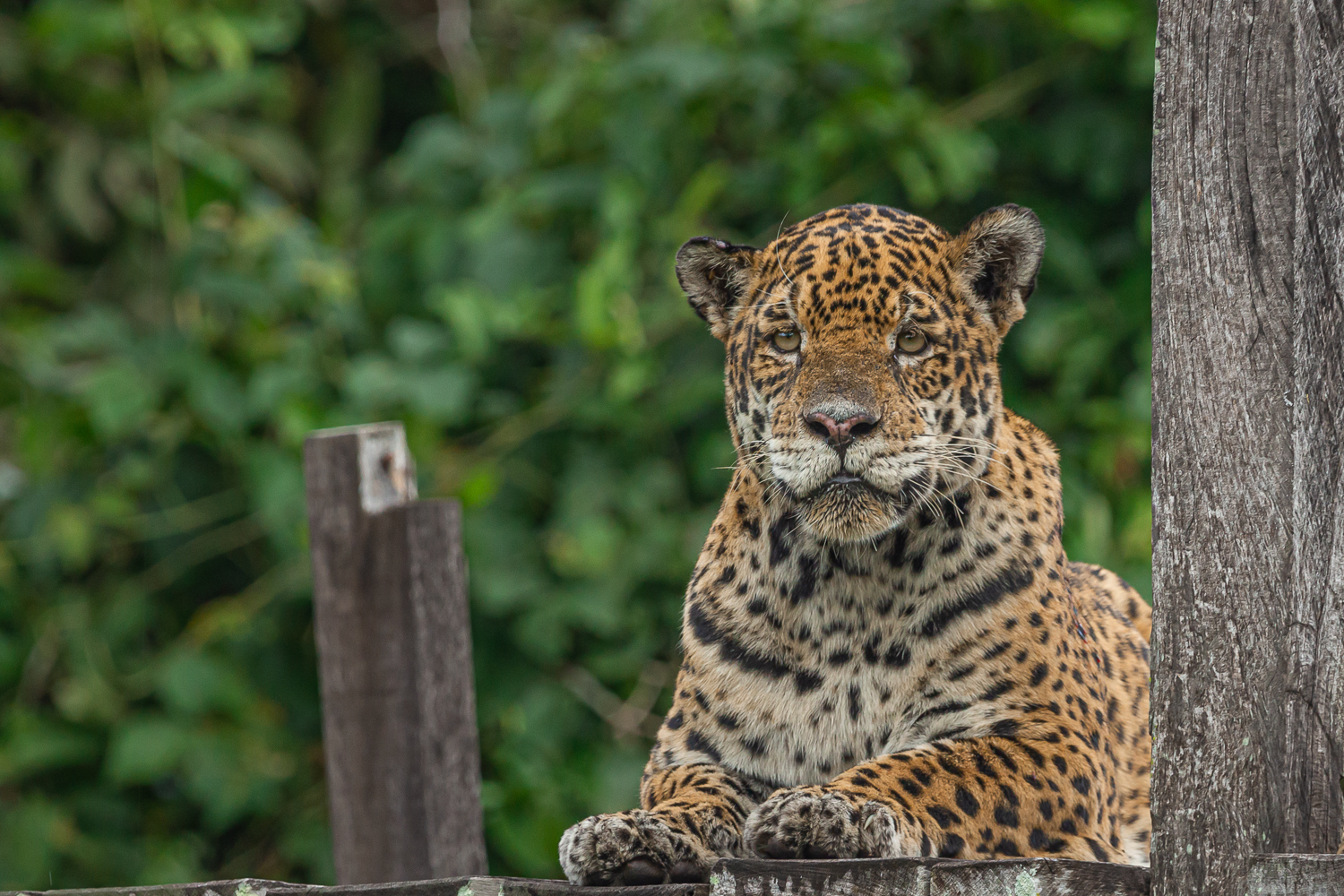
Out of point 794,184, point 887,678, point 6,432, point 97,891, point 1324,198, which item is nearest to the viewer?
point 1324,198

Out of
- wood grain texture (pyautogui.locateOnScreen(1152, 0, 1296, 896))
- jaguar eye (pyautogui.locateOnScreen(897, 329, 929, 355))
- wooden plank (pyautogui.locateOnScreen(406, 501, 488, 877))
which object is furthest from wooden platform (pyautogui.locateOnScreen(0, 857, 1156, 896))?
wooden plank (pyautogui.locateOnScreen(406, 501, 488, 877))

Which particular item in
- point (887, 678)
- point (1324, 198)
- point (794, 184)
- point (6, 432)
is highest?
point (794, 184)

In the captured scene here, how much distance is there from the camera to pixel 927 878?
2586 mm

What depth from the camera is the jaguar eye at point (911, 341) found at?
3.71 m

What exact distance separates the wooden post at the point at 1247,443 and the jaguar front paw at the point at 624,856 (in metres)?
0.96

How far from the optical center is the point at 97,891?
3178 millimetres

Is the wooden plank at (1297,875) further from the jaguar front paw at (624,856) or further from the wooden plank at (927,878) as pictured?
the jaguar front paw at (624,856)

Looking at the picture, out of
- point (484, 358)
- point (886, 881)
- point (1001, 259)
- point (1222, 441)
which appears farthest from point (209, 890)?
point (484, 358)

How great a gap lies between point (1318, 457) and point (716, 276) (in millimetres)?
1965

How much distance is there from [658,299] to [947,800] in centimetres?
459

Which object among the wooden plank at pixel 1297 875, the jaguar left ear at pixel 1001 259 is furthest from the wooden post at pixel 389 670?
the wooden plank at pixel 1297 875

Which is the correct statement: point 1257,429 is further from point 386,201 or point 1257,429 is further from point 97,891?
point 386,201

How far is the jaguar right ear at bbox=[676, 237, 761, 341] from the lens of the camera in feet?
13.4

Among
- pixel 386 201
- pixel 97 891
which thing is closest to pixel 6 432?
pixel 386 201
